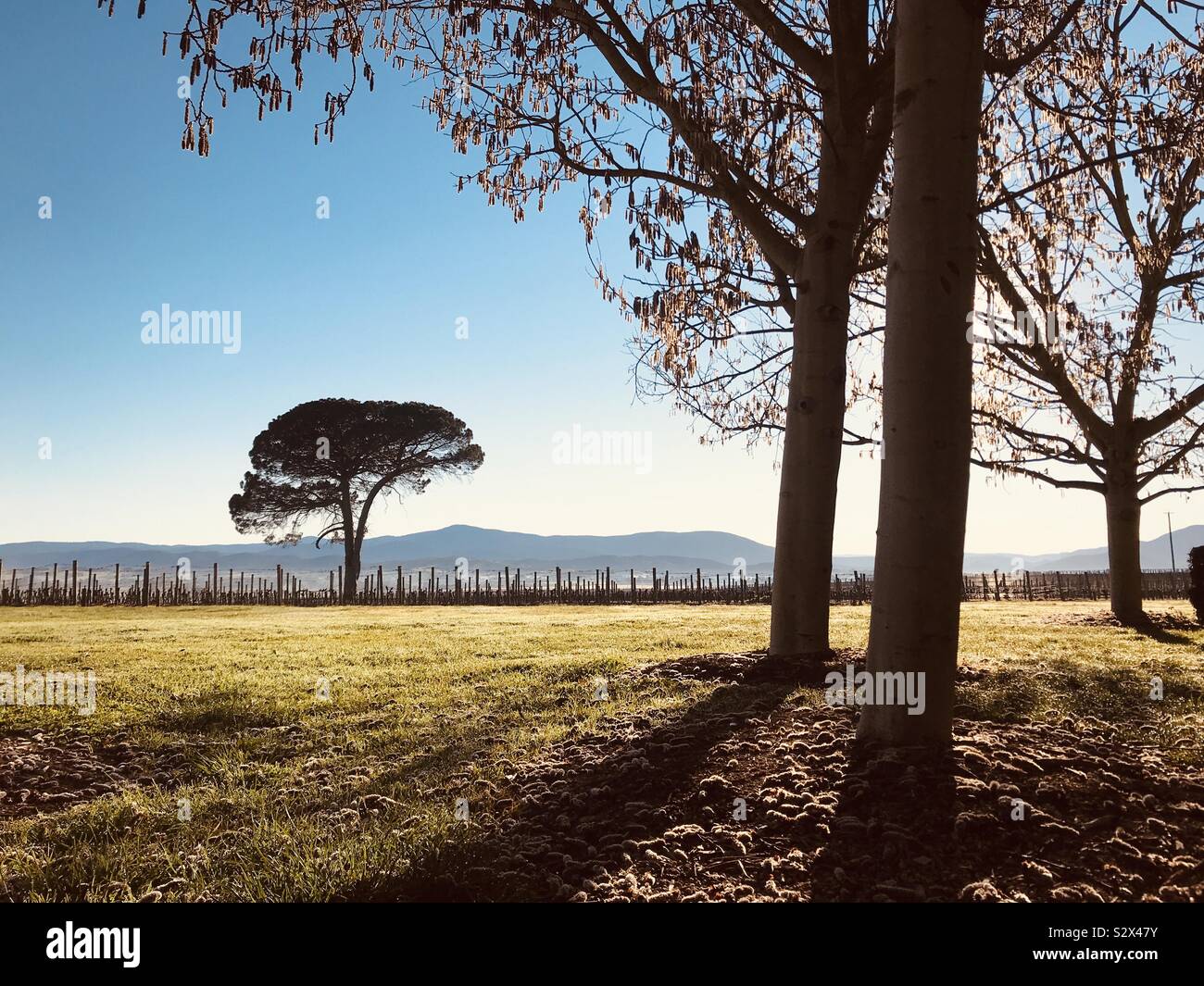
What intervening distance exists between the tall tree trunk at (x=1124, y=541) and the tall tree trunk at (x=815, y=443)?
10755 millimetres

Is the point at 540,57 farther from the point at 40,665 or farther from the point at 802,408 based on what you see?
the point at 40,665

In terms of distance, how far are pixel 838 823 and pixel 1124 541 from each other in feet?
47.3

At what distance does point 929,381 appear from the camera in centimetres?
408

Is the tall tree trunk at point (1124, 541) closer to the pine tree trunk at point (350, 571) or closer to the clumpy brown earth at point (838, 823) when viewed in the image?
the clumpy brown earth at point (838, 823)

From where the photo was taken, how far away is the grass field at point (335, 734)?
11.5ft

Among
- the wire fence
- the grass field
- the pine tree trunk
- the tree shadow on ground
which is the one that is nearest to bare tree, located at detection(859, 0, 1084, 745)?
the tree shadow on ground

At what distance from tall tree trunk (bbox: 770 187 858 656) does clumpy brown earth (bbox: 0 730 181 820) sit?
5.05 m

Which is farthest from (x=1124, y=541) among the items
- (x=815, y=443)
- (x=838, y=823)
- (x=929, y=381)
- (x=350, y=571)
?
(x=350, y=571)

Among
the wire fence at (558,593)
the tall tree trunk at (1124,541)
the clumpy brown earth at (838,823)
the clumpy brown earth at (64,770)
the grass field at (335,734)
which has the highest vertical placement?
the tall tree trunk at (1124,541)

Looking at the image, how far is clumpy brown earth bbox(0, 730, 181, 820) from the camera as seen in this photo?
15.6ft

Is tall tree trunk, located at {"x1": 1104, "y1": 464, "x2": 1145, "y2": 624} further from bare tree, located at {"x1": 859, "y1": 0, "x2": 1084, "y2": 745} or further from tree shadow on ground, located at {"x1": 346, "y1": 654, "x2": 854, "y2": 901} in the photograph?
bare tree, located at {"x1": 859, "y1": 0, "x2": 1084, "y2": 745}

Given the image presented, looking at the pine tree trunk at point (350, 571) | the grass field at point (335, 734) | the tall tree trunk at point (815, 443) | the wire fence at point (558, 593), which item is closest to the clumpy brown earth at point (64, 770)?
the grass field at point (335, 734)

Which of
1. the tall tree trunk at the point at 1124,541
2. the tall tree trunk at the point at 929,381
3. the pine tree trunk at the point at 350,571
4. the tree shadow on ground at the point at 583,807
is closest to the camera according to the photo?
the tree shadow on ground at the point at 583,807
